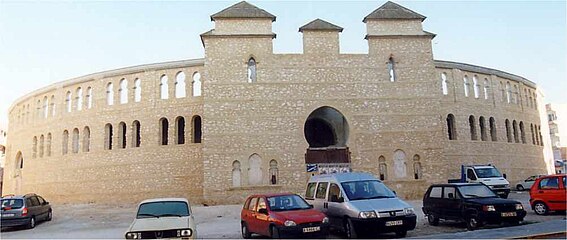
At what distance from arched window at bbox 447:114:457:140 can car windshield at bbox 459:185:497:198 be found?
614 inches

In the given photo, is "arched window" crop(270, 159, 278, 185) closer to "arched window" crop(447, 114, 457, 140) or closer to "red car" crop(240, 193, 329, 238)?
"red car" crop(240, 193, 329, 238)

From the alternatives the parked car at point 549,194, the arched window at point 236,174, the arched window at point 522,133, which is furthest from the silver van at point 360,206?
the arched window at point 522,133

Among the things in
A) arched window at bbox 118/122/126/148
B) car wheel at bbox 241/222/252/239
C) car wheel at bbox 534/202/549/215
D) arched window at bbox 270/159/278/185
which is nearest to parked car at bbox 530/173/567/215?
car wheel at bbox 534/202/549/215

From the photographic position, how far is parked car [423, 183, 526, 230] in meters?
11.6

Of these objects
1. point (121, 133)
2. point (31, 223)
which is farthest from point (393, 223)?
point (121, 133)

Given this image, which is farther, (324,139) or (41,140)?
(41,140)

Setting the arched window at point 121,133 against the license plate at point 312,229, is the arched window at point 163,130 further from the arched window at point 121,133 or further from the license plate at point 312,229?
the license plate at point 312,229

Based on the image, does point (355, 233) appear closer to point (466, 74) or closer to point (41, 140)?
point (466, 74)

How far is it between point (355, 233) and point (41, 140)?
28227 mm

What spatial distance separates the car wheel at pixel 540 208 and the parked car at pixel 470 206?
304 cm

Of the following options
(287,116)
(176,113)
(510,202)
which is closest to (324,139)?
(287,116)

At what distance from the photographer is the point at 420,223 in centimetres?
1387

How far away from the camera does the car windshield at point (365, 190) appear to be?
452 inches

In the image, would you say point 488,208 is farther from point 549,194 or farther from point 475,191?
point 549,194
